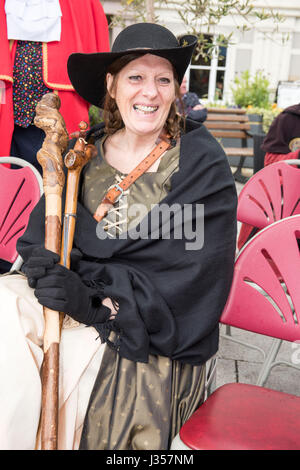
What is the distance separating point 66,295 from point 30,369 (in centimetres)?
22

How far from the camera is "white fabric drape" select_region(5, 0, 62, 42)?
7.86ft

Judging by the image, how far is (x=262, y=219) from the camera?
106 inches

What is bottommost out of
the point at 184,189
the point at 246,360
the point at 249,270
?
the point at 246,360

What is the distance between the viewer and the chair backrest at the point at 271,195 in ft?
8.69

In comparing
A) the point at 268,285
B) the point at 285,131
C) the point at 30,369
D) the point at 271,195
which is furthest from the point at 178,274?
the point at 285,131

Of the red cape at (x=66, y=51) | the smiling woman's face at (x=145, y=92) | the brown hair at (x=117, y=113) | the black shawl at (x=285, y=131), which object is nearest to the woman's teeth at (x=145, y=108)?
the smiling woman's face at (x=145, y=92)

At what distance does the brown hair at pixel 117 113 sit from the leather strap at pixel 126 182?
3.5 inches

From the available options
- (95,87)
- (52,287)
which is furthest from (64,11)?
(52,287)

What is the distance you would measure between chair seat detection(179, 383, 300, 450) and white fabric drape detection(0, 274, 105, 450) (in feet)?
Result: 1.10

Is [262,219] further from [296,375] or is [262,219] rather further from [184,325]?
[184,325]

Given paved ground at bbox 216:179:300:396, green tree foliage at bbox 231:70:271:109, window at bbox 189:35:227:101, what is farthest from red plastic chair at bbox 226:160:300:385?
window at bbox 189:35:227:101

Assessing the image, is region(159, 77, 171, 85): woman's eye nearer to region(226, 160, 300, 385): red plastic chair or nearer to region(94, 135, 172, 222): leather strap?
region(94, 135, 172, 222): leather strap

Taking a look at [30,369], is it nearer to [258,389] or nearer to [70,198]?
[70,198]
